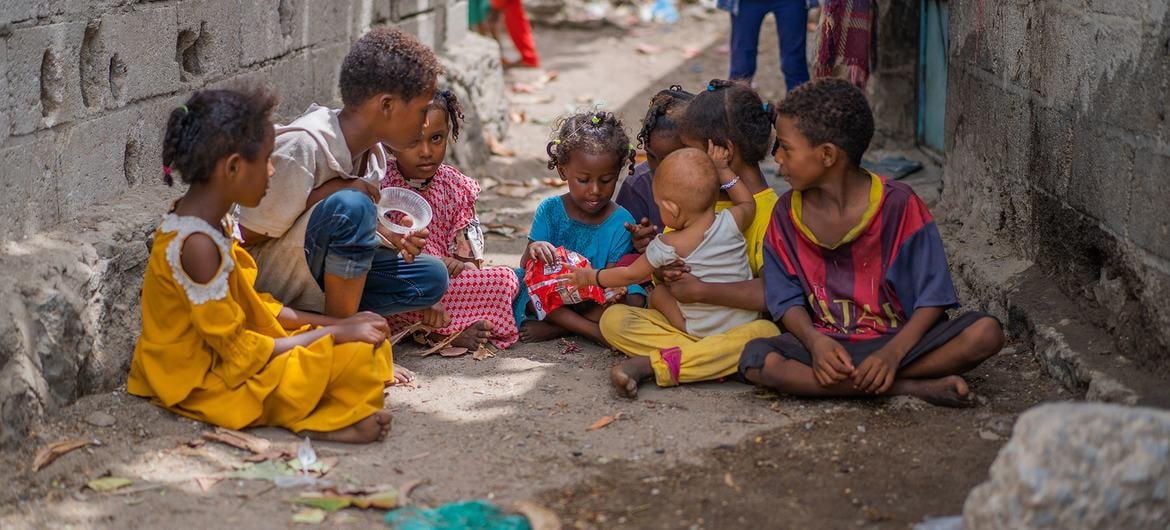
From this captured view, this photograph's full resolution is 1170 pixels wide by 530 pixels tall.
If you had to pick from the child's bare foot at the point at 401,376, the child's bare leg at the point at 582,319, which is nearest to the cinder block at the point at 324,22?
the child's bare leg at the point at 582,319

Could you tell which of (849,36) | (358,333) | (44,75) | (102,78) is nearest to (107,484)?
(358,333)

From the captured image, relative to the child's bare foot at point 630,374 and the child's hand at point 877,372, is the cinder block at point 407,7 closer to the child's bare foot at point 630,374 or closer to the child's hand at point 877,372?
the child's bare foot at point 630,374

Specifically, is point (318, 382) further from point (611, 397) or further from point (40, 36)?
point (40, 36)

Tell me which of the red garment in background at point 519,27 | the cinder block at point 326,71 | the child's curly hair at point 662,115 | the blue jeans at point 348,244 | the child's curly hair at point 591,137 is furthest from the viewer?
the red garment in background at point 519,27

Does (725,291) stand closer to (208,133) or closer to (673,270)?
(673,270)

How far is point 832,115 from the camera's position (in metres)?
3.80

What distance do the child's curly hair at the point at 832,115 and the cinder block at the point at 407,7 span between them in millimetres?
3606

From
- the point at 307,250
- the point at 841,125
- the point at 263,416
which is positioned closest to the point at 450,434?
the point at 263,416

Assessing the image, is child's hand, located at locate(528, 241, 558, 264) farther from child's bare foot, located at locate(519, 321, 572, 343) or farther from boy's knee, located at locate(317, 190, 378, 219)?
boy's knee, located at locate(317, 190, 378, 219)

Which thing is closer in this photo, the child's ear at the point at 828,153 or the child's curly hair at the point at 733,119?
the child's ear at the point at 828,153

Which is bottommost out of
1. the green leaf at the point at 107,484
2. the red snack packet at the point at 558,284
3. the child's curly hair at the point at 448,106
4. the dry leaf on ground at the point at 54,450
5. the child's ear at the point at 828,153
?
the green leaf at the point at 107,484

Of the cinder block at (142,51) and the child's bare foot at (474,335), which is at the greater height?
the cinder block at (142,51)

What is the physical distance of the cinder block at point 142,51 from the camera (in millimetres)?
3977

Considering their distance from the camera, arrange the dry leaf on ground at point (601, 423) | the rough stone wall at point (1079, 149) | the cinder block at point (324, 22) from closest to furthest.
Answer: the rough stone wall at point (1079, 149)
the dry leaf on ground at point (601, 423)
the cinder block at point (324, 22)
